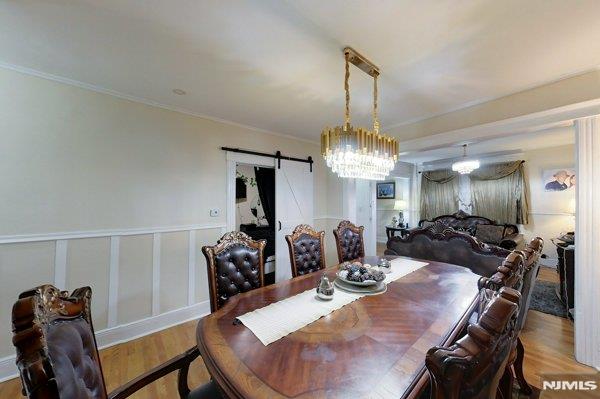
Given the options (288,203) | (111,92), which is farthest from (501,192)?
(111,92)


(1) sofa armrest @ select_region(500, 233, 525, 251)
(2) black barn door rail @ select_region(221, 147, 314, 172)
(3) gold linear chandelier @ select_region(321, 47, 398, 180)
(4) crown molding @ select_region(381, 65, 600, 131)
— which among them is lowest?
(1) sofa armrest @ select_region(500, 233, 525, 251)

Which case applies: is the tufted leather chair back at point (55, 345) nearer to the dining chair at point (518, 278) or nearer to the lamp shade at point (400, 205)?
the dining chair at point (518, 278)

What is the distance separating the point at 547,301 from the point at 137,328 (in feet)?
16.5

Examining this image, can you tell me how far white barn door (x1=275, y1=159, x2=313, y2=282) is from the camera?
3.68 meters

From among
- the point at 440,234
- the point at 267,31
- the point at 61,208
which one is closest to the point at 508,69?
the point at 440,234

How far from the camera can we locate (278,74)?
202cm

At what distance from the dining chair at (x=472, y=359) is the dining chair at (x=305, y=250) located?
1.70 m

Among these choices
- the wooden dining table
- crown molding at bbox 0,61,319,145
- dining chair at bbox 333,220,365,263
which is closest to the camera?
the wooden dining table

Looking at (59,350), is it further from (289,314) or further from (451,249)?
(451,249)

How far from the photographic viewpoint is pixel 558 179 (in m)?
4.76

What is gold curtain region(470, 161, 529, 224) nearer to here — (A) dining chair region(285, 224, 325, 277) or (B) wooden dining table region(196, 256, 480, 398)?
(B) wooden dining table region(196, 256, 480, 398)

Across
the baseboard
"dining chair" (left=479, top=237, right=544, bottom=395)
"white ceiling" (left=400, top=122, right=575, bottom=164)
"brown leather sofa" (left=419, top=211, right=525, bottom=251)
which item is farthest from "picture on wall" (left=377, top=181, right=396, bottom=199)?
the baseboard

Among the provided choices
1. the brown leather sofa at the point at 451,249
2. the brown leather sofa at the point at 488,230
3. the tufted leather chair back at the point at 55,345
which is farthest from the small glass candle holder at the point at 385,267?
the brown leather sofa at the point at 488,230

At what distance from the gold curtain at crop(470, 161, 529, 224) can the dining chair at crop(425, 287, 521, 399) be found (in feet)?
20.5
